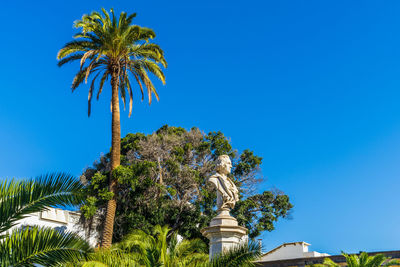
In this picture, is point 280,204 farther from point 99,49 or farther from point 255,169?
point 99,49

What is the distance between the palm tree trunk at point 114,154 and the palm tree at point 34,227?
1248 cm

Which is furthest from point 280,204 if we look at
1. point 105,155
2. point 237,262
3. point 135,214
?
point 237,262

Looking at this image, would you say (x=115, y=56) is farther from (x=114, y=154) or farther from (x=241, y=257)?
(x=241, y=257)

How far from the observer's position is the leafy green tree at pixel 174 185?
75.1 feet

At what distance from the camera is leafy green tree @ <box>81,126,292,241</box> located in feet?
75.1

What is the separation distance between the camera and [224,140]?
27.5m

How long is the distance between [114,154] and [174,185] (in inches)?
192

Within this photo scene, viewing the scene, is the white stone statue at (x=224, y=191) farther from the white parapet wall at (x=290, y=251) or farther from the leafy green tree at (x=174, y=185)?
the white parapet wall at (x=290, y=251)

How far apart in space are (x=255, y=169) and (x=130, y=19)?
40.7 ft

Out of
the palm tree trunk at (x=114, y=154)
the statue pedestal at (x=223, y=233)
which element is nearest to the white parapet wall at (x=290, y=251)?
the palm tree trunk at (x=114, y=154)

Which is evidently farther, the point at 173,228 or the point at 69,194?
the point at 173,228

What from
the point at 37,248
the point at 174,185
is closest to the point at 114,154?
the point at 174,185

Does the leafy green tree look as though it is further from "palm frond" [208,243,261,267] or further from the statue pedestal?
"palm frond" [208,243,261,267]

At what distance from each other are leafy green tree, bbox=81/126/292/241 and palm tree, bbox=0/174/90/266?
13440mm
